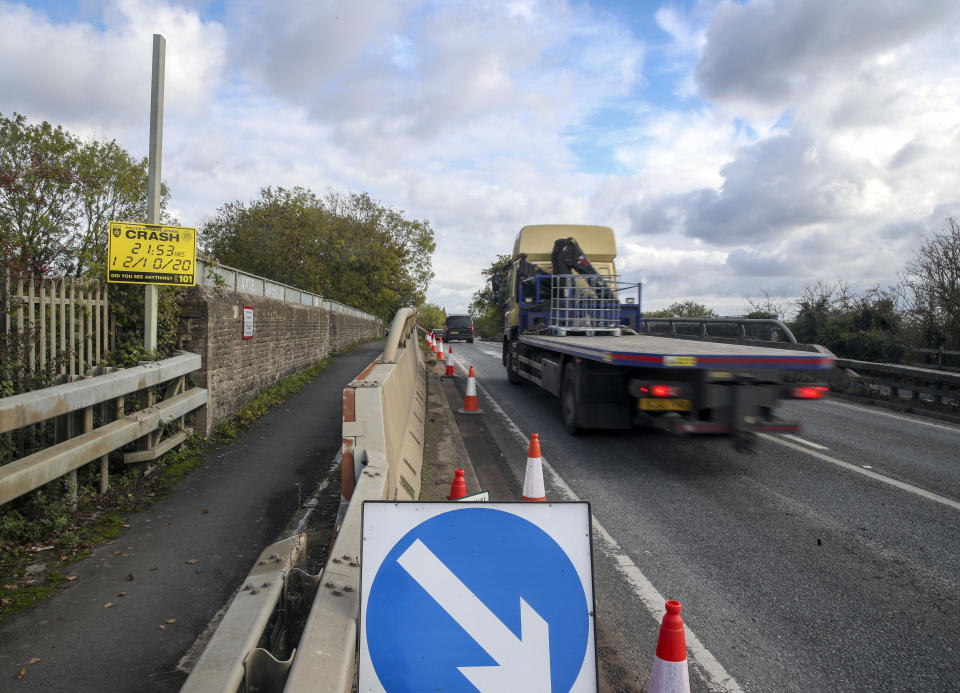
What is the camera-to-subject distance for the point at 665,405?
22.2 ft

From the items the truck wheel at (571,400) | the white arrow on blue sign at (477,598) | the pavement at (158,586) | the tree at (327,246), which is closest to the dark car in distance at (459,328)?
the tree at (327,246)

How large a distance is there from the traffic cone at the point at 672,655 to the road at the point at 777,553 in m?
0.81

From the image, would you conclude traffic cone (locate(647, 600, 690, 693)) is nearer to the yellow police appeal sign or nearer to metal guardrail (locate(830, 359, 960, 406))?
the yellow police appeal sign

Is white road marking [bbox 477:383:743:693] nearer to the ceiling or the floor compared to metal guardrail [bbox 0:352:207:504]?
nearer to the floor

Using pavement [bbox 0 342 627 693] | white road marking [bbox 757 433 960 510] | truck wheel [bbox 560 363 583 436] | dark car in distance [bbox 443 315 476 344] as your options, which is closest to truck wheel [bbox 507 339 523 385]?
→ truck wheel [bbox 560 363 583 436]

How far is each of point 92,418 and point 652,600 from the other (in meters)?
4.72

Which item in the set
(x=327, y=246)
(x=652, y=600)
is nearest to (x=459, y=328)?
(x=327, y=246)

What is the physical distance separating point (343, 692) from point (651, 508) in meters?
4.17

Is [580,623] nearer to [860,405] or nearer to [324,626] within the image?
[324,626]

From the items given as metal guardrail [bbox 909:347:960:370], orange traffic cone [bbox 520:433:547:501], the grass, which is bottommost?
the grass

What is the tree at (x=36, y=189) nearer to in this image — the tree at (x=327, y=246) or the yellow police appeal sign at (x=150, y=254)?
the yellow police appeal sign at (x=150, y=254)

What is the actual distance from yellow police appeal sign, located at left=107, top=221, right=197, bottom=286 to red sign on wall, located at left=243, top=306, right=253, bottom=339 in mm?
2635

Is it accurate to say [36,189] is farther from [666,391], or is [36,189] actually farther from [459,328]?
[459,328]

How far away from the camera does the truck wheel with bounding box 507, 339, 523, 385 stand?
1344 centimetres
